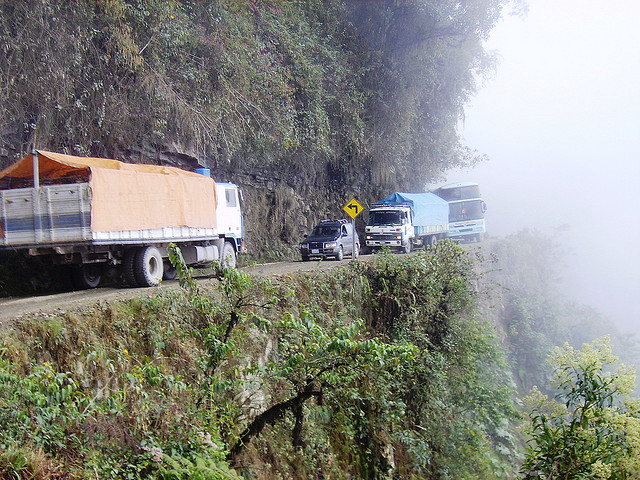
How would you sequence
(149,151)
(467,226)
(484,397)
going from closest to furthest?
(484,397), (149,151), (467,226)

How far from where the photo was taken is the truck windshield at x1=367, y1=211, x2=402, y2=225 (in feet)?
79.4

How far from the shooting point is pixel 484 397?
44.6 ft

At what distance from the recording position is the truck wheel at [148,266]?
10867mm

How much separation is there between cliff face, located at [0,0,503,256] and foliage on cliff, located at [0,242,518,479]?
6.66m

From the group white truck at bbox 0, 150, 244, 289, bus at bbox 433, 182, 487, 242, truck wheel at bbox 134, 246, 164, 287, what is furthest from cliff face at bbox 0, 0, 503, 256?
truck wheel at bbox 134, 246, 164, 287

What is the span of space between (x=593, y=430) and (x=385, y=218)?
54.8ft

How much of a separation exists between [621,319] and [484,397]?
2570 inches

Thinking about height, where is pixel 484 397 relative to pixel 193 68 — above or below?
below

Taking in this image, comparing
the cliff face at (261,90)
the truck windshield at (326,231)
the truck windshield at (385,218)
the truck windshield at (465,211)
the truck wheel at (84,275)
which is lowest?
the truck wheel at (84,275)

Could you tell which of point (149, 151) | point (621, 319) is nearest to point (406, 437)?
point (149, 151)

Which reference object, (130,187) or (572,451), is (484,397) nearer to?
(572,451)

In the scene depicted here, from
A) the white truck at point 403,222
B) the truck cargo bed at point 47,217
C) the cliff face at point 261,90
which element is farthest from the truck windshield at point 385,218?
the truck cargo bed at point 47,217

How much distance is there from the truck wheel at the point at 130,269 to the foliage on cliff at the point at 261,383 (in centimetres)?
194

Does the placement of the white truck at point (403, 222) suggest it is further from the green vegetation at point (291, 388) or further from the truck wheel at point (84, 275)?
the truck wheel at point (84, 275)
